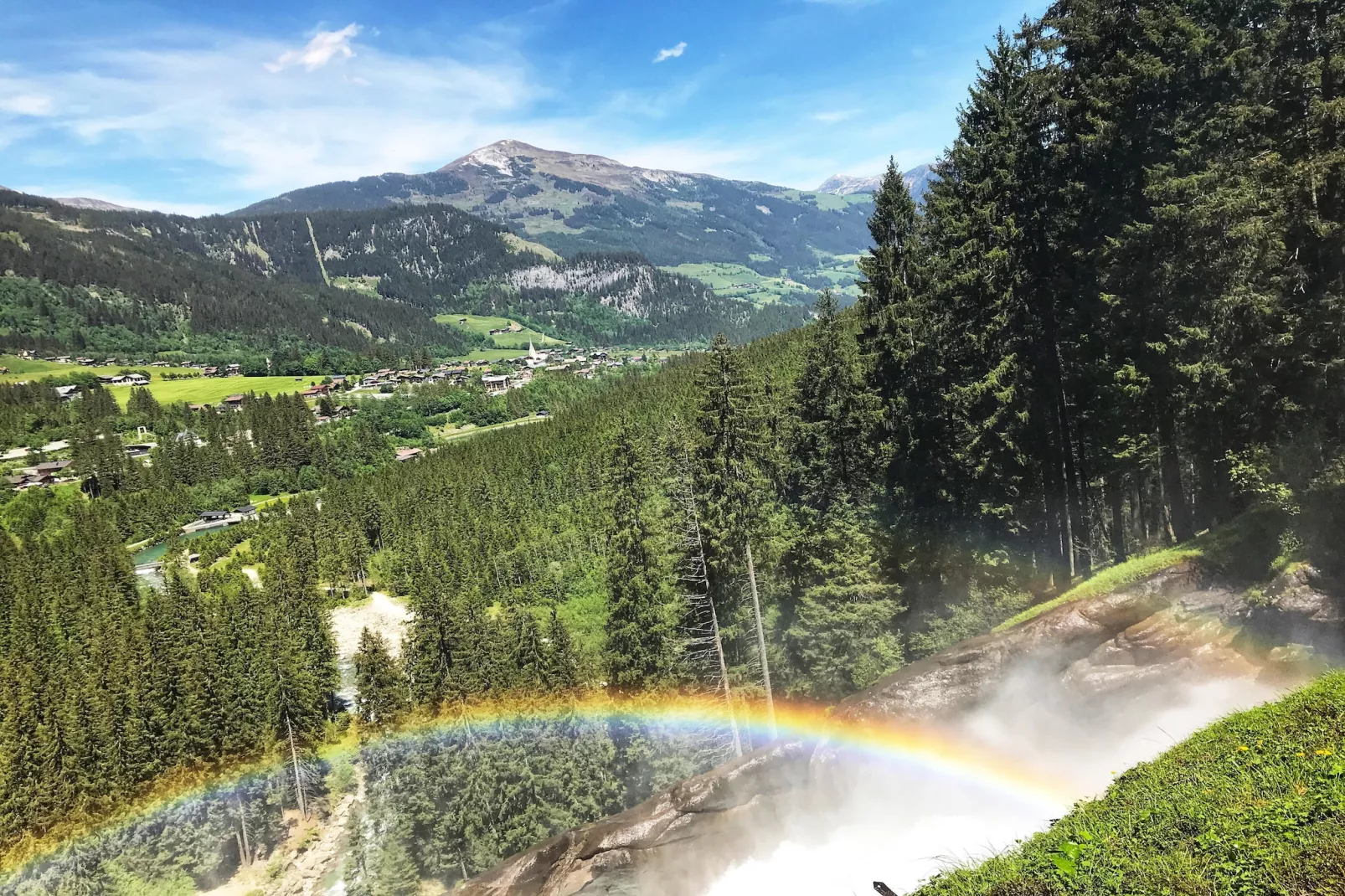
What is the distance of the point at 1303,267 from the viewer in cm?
1800

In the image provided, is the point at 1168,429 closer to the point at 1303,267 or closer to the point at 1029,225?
the point at 1303,267

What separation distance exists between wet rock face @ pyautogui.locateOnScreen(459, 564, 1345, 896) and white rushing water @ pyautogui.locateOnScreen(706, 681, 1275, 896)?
2.04 feet

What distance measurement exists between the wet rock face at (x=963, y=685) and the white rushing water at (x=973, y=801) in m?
0.62

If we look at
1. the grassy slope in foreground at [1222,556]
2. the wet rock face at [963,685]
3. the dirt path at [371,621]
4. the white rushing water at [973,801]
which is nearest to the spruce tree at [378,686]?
the dirt path at [371,621]

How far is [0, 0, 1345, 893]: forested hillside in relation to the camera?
1786cm

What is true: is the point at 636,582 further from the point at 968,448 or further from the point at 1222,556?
the point at 1222,556

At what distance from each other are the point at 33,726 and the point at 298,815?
49.5ft

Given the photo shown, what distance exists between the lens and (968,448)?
24719 millimetres

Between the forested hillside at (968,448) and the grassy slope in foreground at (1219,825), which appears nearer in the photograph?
the grassy slope in foreground at (1219,825)

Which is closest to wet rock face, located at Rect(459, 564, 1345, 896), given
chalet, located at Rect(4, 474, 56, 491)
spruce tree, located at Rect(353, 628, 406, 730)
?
spruce tree, located at Rect(353, 628, 406, 730)

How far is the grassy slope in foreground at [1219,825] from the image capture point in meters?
6.69

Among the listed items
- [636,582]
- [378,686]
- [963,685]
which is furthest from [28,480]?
[963,685]

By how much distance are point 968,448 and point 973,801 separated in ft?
41.7

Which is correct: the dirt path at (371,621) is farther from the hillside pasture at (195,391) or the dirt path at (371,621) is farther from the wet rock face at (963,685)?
the hillside pasture at (195,391)
